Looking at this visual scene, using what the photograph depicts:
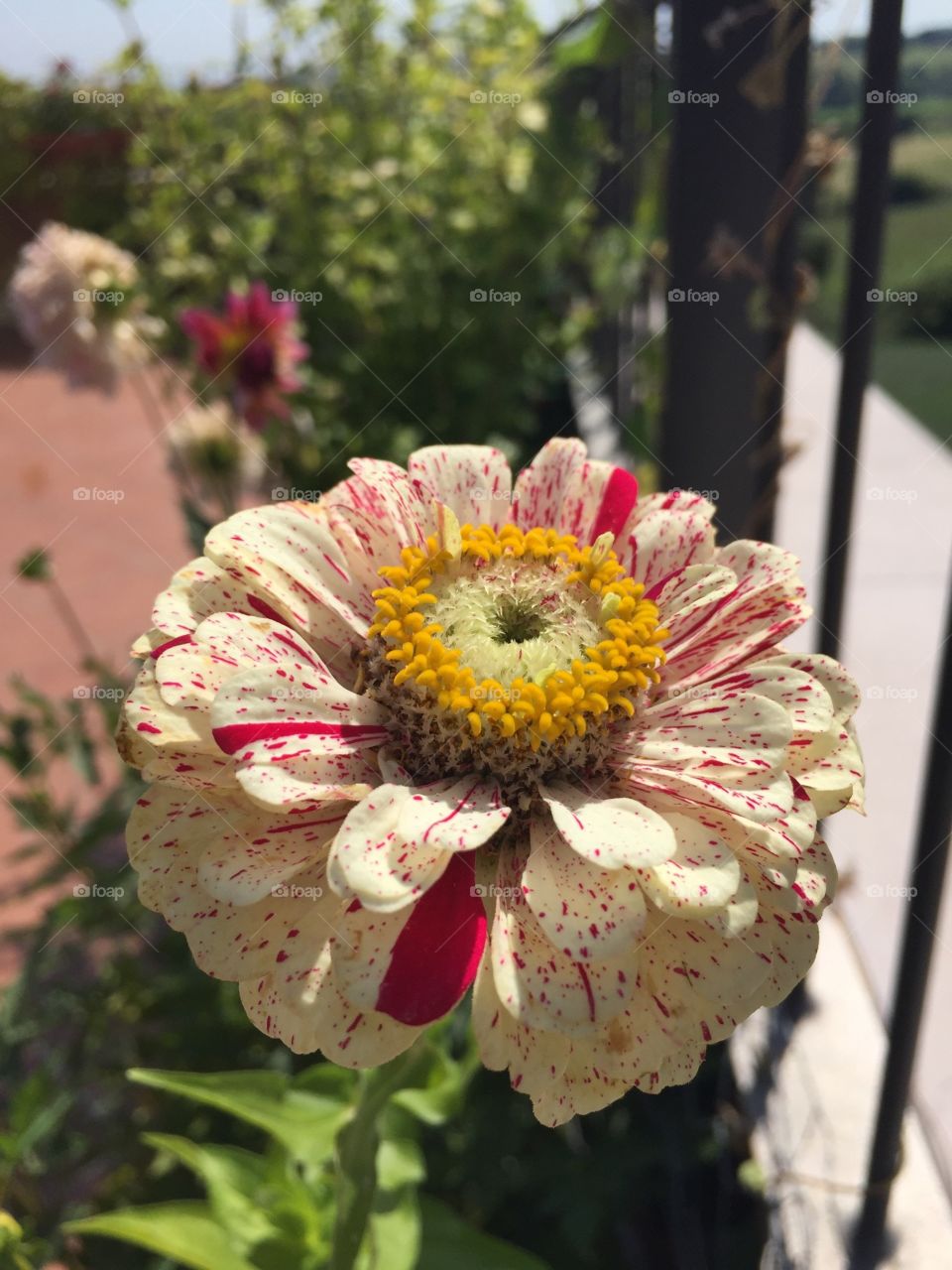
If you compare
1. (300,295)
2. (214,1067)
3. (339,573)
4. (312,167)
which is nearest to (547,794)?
(339,573)

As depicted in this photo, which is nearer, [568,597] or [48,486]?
[568,597]

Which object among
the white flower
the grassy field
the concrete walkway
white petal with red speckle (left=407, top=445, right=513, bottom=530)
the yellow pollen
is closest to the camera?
the yellow pollen

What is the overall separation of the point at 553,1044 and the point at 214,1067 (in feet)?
3.31

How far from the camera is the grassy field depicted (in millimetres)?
A: 4184

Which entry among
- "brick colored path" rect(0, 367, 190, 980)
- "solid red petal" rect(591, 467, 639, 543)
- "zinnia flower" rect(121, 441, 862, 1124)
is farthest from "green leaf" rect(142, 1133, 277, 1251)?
"brick colored path" rect(0, 367, 190, 980)

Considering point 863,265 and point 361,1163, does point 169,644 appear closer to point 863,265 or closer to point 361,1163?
point 361,1163

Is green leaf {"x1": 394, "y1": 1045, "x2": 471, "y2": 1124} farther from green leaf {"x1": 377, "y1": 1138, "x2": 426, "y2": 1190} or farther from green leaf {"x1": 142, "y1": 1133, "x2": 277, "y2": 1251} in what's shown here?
green leaf {"x1": 142, "y1": 1133, "x2": 277, "y2": 1251}

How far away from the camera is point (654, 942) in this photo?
2.03ft

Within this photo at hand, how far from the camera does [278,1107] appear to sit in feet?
2.92

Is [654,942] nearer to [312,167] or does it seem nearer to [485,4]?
[312,167]

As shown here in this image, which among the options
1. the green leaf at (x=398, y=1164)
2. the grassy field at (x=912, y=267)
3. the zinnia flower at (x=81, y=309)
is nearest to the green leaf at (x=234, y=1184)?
the green leaf at (x=398, y=1164)

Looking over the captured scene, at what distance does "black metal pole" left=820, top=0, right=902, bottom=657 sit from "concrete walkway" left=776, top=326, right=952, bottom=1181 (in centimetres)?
4

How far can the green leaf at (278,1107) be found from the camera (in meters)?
0.86

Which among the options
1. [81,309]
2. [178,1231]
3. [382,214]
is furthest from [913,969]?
[382,214]
